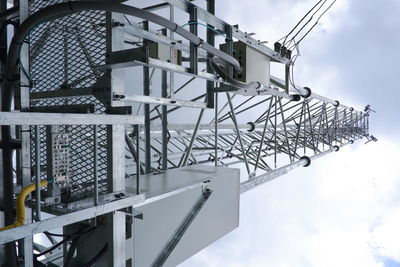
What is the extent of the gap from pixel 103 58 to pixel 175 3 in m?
0.93

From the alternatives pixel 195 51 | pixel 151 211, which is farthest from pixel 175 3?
pixel 151 211

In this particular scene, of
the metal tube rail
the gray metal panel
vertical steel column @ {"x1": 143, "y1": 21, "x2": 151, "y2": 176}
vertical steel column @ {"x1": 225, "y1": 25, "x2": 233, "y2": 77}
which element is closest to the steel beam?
the gray metal panel

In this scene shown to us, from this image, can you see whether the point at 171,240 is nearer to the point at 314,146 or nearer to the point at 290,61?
the point at 290,61

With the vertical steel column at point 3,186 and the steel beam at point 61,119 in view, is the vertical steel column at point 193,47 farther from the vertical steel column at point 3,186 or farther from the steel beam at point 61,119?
the vertical steel column at point 3,186

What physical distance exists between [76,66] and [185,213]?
1.62 m

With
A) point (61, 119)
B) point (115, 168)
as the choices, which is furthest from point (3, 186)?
point (61, 119)

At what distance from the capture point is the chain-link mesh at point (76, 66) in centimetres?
233

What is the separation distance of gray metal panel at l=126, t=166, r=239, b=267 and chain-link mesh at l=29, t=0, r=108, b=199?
410 mm

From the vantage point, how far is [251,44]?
12.4 ft

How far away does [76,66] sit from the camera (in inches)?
100

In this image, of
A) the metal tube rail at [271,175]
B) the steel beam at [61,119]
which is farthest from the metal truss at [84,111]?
the metal tube rail at [271,175]

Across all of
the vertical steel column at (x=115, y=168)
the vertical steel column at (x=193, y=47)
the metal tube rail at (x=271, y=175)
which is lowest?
the metal tube rail at (x=271, y=175)

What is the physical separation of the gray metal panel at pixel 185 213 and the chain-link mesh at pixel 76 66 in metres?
0.41

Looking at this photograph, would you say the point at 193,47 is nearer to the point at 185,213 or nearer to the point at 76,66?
the point at 76,66
